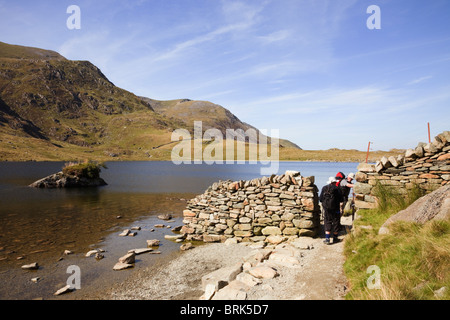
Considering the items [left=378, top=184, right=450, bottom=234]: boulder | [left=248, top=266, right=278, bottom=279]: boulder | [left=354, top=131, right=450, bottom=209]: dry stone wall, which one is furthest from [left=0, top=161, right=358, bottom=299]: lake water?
[left=378, top=184, right=450, bottom=234]: boulder

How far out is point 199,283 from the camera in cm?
884

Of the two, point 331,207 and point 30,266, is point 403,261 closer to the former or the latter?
point 331,207

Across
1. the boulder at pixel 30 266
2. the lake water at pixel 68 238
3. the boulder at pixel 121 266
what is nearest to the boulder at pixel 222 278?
the lake water at pixel 68 238

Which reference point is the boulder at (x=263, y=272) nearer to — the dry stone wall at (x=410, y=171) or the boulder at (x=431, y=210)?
the boulder at (x=431, y=210)

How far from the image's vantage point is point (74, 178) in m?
41.2

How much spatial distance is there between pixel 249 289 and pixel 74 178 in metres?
42.5

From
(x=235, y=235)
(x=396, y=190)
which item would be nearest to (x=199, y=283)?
(x=235, y=235)

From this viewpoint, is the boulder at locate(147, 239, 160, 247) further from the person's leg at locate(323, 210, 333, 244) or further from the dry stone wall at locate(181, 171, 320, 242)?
the person's leg at locate(323, 210, 333, 244)

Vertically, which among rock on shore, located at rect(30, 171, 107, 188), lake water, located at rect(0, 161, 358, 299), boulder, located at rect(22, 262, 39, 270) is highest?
rock on shore, located at rect(30, 171, 107, 188)

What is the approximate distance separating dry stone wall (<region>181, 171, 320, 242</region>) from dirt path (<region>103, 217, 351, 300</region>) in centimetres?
99

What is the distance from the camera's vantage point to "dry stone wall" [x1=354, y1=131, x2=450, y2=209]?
34.0 feet

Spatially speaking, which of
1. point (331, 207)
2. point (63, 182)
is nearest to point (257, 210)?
point (331, 207)

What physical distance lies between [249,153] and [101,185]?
114 meters

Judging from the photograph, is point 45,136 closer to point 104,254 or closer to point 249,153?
point 249,153
